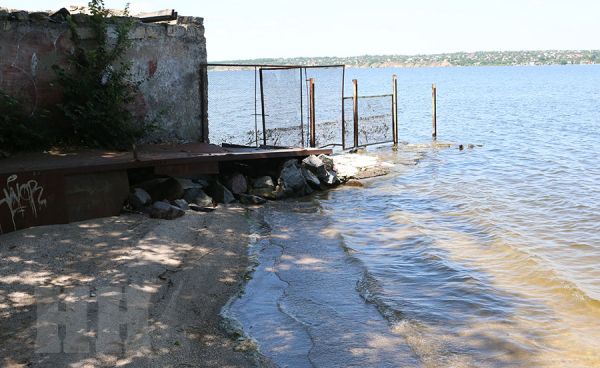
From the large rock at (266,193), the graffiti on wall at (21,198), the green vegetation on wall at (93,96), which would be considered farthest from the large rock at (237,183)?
the graffiti on wall at (21,198)

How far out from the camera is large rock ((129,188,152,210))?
10.9 meters

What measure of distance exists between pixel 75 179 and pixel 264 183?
450 centimetres

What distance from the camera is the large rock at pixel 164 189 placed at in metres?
11.7

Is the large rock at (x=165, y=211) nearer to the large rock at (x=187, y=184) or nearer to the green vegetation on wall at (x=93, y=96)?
the large rock at (x=187, y=184)

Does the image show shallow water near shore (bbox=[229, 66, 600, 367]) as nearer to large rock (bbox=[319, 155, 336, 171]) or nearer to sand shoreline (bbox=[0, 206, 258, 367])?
sand shoreline (bbox=[0, 206, 258, 367])

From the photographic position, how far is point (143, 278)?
7.86m

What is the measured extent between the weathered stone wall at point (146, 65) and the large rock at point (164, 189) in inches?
85.7

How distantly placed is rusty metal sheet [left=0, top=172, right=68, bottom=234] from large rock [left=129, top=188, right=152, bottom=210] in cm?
125

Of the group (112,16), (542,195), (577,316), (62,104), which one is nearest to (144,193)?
(62,104)

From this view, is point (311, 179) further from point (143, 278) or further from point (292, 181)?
point (143, 278)

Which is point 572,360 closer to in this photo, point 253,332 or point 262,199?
point 253,332

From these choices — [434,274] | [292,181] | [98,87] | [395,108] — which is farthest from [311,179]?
[395,108]

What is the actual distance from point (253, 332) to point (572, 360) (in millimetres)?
3336

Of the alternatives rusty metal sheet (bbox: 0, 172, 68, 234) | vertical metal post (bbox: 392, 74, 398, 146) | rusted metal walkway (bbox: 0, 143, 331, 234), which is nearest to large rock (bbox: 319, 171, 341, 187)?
Result: rusted metal walkway (bbox: 0, 143, 331, 234)
